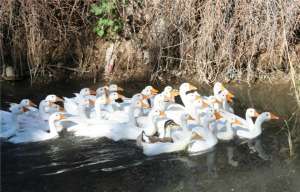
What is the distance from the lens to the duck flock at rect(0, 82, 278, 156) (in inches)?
311

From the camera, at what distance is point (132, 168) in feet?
23.5

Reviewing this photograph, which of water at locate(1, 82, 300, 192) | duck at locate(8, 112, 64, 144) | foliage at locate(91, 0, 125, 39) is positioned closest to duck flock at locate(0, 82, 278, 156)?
duck at locate(8, 112, 64, 144)

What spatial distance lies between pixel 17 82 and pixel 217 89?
140 inches

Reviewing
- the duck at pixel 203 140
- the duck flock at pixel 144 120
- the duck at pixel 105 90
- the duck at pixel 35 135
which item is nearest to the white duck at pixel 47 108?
the duck flock at pixel 144 120

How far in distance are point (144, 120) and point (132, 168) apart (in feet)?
5.18

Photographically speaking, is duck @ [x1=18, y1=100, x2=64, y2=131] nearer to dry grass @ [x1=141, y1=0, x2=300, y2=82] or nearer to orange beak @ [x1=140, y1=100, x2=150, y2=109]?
orange beak @ [x1=140, y1=100, x2=150, y2=109]

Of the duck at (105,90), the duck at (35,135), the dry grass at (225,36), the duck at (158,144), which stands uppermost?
the dry grass at (225,36)

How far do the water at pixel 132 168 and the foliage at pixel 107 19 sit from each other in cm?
332

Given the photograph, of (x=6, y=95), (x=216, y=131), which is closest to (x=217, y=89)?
(x=216, y=131)

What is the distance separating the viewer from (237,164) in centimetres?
730

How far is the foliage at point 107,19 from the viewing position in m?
11.0

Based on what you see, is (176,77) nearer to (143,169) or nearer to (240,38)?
(240,38)

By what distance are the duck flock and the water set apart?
0.44 ft

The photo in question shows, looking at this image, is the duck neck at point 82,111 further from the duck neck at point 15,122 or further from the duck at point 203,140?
the duck at point 203,140
